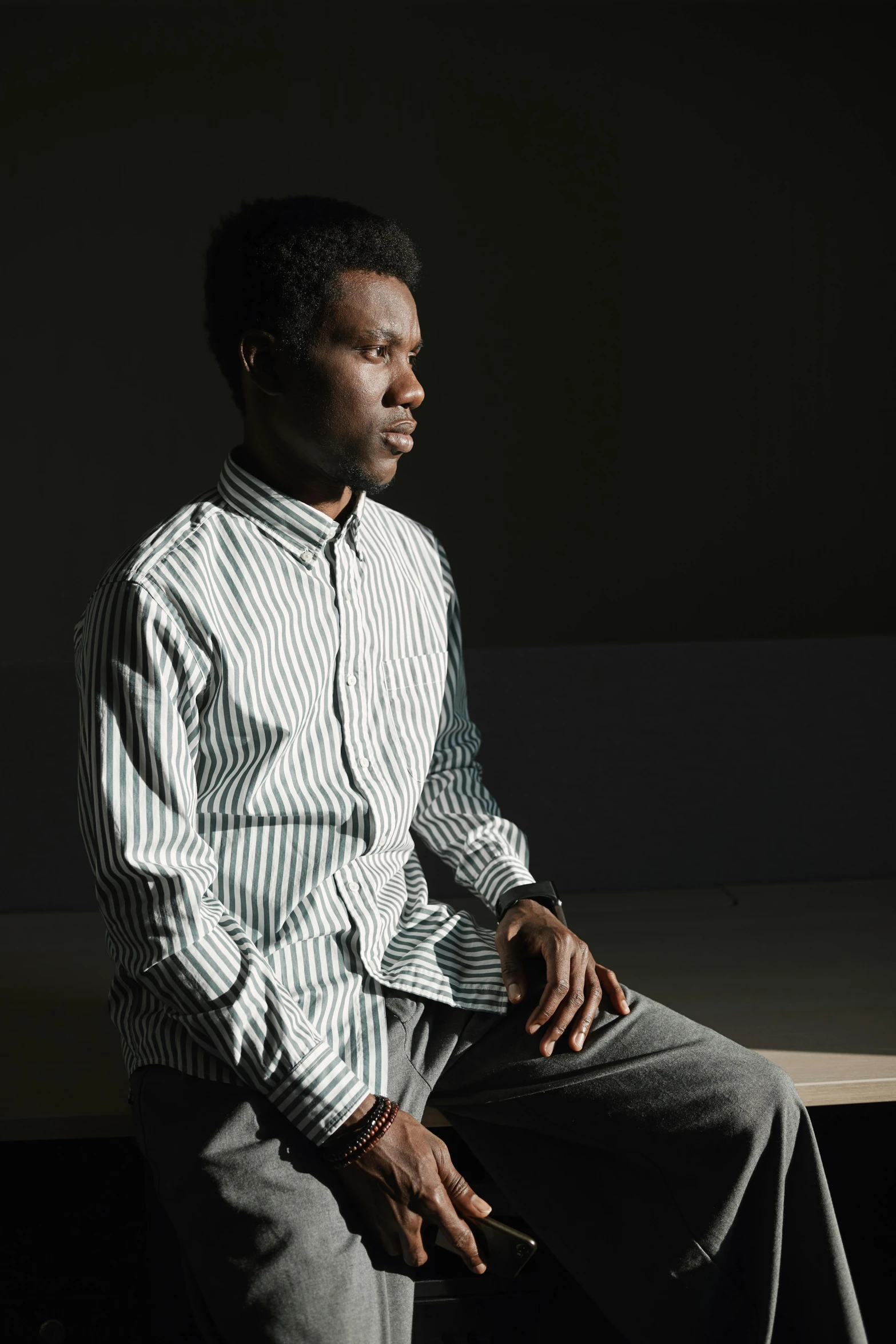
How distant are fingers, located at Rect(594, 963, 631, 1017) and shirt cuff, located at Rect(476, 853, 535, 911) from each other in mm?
141

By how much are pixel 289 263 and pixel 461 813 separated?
0.63 meters

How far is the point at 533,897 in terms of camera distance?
128 cm

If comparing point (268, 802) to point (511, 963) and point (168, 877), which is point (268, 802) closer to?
point (168, 877)

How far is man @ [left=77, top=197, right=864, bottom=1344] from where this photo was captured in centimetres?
102

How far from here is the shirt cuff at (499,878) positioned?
1312mm

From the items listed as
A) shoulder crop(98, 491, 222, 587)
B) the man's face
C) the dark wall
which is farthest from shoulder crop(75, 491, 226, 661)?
the dark wall

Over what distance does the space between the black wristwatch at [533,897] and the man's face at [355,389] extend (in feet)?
1.51

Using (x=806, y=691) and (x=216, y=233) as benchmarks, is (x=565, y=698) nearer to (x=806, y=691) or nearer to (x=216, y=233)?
(x=806, y=691)

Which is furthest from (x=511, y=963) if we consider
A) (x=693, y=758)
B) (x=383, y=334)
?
(x=693, y=758)

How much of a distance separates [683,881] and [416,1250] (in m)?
0.99

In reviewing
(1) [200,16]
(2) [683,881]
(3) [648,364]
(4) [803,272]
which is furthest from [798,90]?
(2) [683,881]

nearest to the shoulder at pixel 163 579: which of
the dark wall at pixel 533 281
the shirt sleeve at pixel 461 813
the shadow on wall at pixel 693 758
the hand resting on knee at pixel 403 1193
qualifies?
the shirt sleeve at pixel 461 813

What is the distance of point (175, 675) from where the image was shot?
3.55 feet

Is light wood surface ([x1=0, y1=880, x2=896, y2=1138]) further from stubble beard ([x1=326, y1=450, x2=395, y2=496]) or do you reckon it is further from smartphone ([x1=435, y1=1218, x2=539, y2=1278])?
stubble beard ([x1=326, y1=450, x2=395, y2=496])
